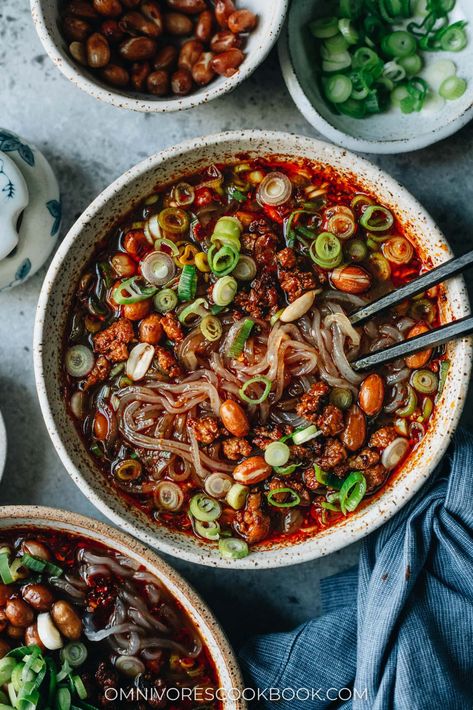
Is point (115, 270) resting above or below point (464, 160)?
above

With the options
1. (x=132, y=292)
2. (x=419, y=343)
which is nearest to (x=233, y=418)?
(x=132, y=292)

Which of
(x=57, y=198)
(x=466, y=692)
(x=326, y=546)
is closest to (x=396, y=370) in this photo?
(x=326, y=546)

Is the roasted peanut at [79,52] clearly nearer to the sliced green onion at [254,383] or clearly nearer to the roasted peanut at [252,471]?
the sliced green onion at [254,383]

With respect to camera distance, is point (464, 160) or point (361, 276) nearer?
point (361, 276)

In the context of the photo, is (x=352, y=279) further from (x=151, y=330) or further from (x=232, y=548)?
(x=232, y=548)

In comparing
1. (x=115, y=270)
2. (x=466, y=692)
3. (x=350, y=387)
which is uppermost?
(x=115, y=270)

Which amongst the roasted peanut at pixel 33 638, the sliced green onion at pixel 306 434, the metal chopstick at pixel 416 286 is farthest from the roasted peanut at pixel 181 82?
the roasted peanut at pixel 33 638

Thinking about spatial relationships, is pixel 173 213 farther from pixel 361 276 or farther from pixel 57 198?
pixel 361 276
